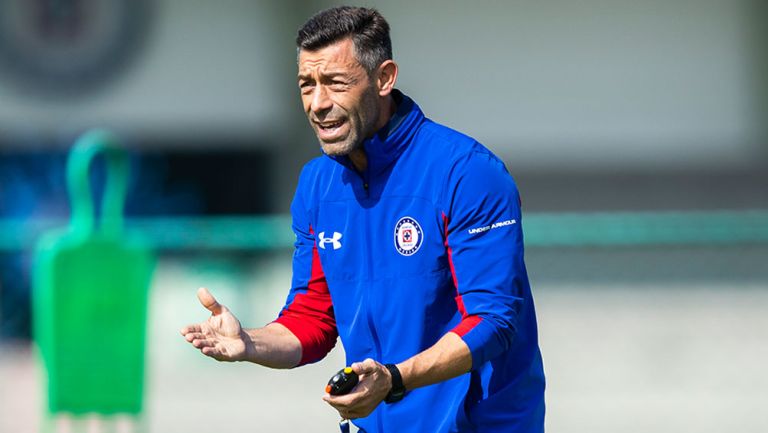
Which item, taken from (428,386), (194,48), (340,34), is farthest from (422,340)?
(194,48)

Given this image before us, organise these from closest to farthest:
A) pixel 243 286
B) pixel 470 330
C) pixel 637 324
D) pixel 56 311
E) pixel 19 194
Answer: pixel 470 330 → pixel 56 311 → pixel 243 286 → pixel 637 324 → pixel 19 194

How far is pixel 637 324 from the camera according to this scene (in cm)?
862

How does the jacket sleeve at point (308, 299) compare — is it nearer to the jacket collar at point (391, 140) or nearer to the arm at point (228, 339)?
the arm at point (228, 339)

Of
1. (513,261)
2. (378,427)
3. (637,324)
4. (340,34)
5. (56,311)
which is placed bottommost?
(637,324)

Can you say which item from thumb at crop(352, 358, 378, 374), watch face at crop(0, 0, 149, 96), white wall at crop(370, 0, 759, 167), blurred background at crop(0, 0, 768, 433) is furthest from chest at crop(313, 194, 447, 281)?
watch face at crop(0, 0, 149, 96)

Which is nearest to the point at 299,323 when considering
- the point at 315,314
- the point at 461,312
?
the point at 315,314

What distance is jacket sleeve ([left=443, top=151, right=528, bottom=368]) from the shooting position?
2.81 meters

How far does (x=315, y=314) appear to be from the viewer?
3.26 metres

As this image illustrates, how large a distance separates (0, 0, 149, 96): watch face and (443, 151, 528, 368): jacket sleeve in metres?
9.14

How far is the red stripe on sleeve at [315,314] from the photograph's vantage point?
323cm

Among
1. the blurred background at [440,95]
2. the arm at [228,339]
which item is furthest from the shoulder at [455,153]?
the blurred background at [440,95]

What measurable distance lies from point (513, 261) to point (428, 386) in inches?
13.7

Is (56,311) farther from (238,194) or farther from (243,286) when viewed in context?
(238,194)

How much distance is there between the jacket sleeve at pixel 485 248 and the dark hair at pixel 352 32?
1.04ft
